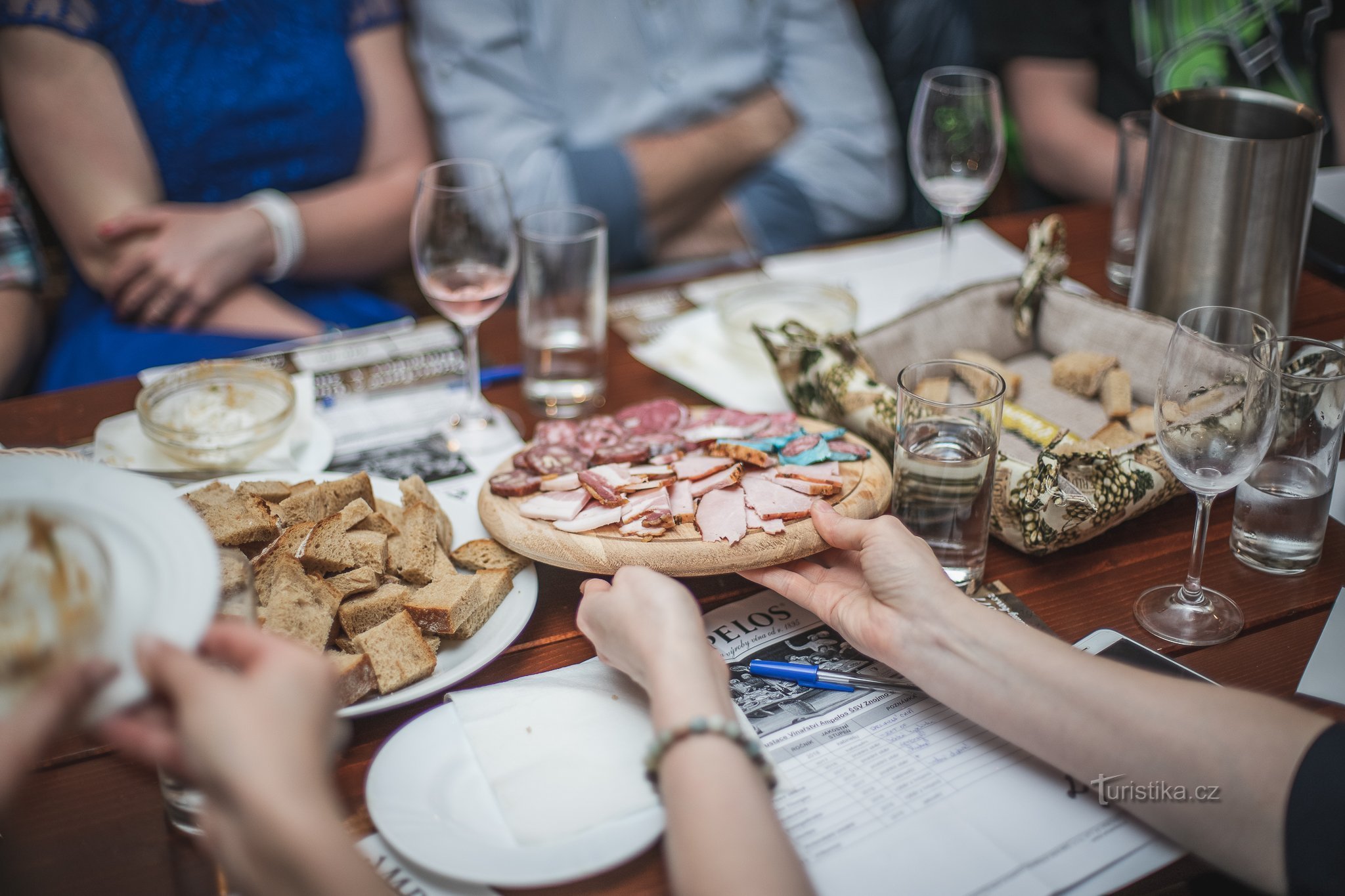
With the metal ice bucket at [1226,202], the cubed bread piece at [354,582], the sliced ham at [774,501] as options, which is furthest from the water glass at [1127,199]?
the cubed bread piece at [354,582]

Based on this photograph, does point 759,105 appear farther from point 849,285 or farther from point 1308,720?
point 1308,720

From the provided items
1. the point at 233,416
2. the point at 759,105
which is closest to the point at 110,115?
the point at 233,416

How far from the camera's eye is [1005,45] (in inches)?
89.7

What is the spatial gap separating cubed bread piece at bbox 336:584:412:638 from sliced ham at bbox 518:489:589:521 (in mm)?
138

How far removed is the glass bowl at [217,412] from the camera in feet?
3.55

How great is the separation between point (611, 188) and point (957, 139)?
2.78ft

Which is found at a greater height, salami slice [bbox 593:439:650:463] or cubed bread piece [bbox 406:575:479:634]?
salami slice [bbox 593:439:650:463]

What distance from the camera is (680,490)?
950 mm


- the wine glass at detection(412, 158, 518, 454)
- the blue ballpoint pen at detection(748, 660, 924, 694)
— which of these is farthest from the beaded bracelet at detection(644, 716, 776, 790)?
the wine glass at detection(412, 158, 518, 454)

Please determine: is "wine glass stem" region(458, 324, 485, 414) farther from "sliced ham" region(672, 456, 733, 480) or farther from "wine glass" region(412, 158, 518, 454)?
"sliced ham" region(672, 456, 733, 480)

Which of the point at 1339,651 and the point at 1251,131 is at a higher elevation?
the point at 1251,131

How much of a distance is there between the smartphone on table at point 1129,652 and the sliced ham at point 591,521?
0.42m

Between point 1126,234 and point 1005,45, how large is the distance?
36.4 inches

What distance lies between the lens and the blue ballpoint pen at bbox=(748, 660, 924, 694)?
844mm
